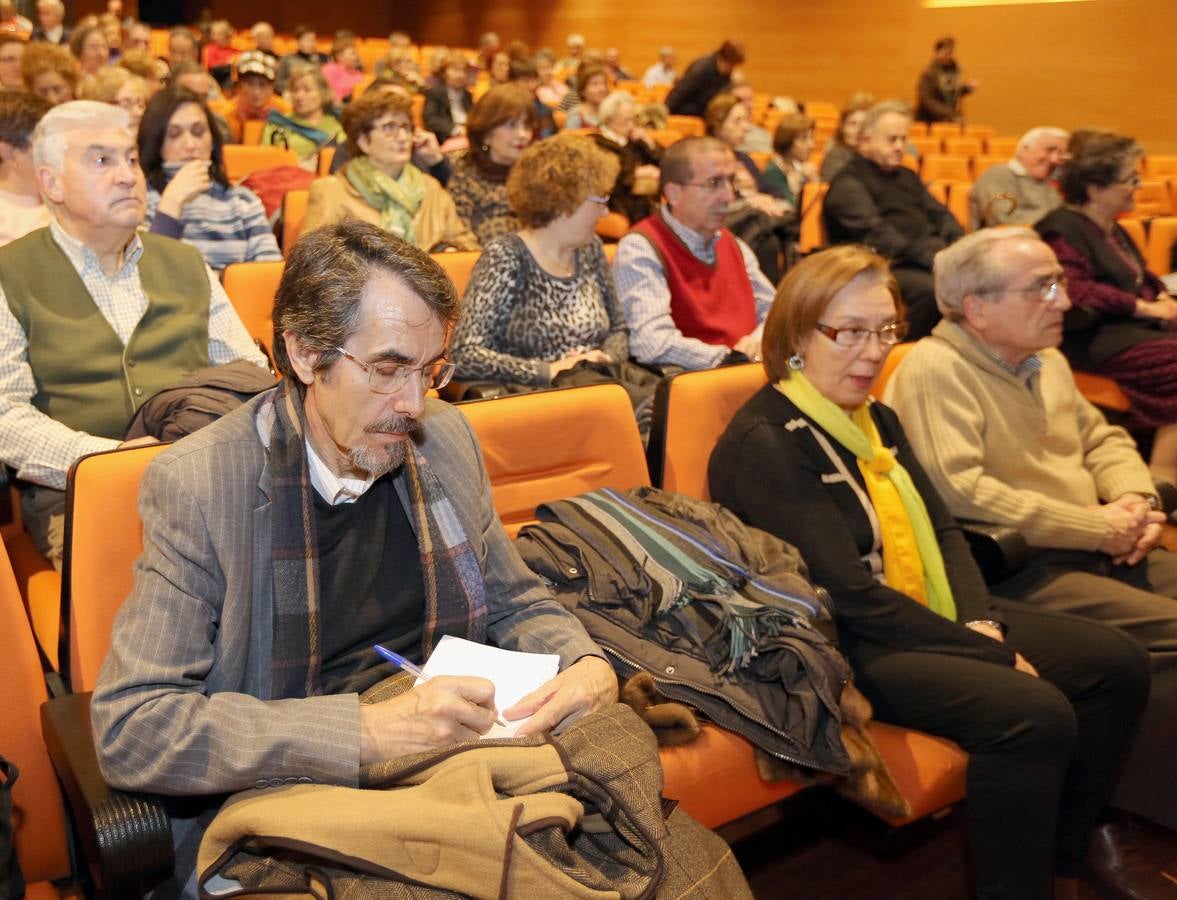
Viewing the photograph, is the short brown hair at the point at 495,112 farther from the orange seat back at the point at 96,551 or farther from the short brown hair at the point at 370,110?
the orange seat back at the point at 96,551

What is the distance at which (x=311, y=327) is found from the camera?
1.39m

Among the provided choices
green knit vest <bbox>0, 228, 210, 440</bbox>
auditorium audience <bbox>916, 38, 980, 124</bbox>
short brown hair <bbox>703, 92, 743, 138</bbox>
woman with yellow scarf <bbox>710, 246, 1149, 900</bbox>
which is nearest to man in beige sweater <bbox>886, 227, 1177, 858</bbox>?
woman with yellow scarf <bbox>710, 246, 1149, 900</bbox>

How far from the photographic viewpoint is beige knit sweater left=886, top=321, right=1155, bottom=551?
2.33 meters

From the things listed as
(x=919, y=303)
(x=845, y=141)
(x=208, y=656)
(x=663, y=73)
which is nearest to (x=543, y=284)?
(x=208, y=656)

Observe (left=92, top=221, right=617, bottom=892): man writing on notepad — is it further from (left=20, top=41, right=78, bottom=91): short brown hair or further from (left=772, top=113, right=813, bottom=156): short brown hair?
(left=772, top=113, right=813, bottom=156): short brown hair

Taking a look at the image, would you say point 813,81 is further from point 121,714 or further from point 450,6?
point 121,714

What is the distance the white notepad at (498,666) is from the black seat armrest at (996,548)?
1.13 meters

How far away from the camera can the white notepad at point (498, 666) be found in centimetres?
148

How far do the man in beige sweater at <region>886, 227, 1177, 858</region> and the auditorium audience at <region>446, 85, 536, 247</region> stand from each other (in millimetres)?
1990

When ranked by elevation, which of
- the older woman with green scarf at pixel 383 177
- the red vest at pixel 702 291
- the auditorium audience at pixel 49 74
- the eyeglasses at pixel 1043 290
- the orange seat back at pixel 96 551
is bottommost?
the orange seat back at pixel 96 551

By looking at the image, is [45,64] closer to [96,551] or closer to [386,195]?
[386,195]

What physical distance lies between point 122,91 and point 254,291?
1838mm

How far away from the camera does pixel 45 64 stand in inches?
185

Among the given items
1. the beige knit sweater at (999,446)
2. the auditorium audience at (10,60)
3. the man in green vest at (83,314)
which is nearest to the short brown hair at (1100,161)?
the beige knit sweater at (999,446)
